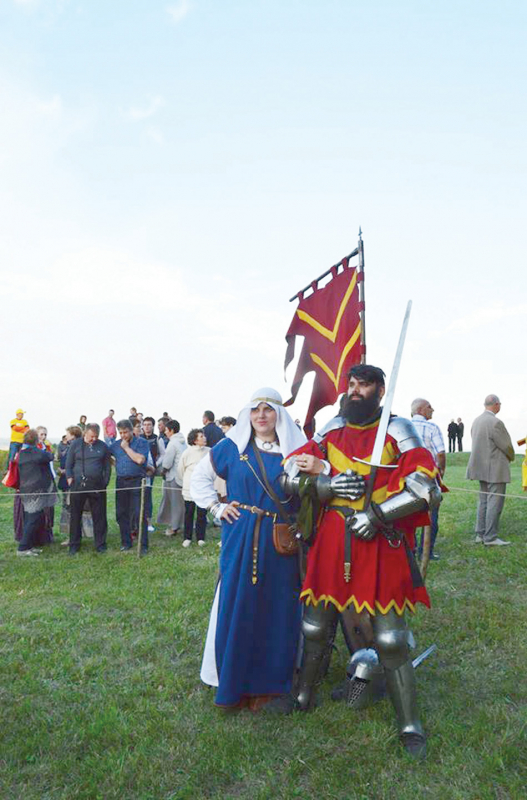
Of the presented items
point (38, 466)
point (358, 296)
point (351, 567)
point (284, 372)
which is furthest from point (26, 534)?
point (351, 567)

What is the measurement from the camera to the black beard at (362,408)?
11.7 ft

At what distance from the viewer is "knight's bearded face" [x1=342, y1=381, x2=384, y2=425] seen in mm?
3555

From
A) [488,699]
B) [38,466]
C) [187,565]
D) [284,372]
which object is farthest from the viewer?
[38,466]

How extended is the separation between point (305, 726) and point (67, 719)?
57.4 inches

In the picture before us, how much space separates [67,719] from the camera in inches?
149

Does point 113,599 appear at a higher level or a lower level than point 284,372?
lower

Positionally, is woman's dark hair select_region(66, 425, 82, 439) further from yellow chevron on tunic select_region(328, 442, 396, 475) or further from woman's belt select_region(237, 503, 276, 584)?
yellow chevron on tunic select_region(328, 442, 396, 475)

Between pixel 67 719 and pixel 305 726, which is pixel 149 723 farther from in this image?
pixel 305 726

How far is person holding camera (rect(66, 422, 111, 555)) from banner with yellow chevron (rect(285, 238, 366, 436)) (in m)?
3.72

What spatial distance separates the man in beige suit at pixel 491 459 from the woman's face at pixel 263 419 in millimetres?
5315

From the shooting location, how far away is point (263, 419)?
161 inches

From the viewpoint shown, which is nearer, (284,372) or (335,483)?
(335,483)

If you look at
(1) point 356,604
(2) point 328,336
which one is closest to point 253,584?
(1) point 356,604

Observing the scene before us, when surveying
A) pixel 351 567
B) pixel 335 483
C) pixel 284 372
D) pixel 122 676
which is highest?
pixel 284 372
